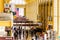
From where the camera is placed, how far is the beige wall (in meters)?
1.29

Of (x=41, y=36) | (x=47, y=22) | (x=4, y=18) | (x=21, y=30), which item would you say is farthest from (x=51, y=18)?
(x=4, y=18)

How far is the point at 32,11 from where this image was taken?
51.3 inches

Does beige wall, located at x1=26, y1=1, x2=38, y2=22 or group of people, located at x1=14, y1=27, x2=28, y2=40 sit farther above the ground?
beige wall, located at x1=26, y1=1, x2=38, y2=22

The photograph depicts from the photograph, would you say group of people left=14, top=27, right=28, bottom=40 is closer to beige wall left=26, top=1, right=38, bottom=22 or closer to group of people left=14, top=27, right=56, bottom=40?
Answer: group of people left=14, top=27, right=56, bottom=40

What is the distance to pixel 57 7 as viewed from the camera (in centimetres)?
134

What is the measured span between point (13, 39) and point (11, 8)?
0.27m

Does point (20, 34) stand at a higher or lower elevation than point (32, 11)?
lower

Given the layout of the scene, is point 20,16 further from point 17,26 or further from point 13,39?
point 13,39

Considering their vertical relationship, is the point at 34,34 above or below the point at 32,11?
below

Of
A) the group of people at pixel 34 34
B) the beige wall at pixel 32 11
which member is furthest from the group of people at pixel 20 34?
the beige wall at pixel 32 11

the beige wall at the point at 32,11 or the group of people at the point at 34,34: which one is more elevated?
the beige wall at the point at 32,11

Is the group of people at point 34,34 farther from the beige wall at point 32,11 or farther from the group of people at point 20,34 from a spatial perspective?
the beige wall at point 32,11

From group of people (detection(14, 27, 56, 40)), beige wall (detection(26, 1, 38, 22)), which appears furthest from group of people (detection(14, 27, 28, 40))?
beige wall (detection(26, 1, 38, 22))

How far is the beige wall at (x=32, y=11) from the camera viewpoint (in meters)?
1.29
